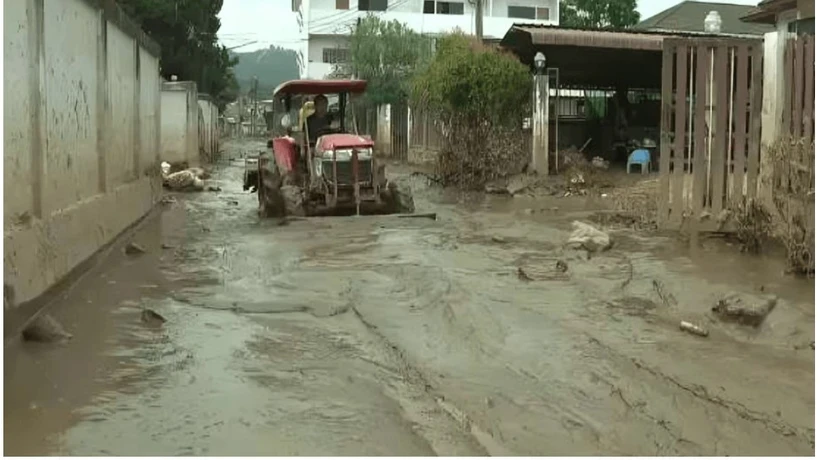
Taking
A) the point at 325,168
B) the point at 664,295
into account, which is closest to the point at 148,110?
the point at 325,168

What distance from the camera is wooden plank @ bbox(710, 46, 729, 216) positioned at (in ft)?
32.7

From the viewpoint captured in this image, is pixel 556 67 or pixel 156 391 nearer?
pixel 156 391

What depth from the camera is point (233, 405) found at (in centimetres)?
466

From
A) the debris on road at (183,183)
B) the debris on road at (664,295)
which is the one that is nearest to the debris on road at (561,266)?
the debris on road at (664,295)

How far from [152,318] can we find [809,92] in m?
6.05

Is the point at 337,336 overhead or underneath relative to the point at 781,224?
underneath

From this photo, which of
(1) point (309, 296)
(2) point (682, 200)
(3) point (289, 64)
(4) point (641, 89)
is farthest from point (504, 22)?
(3) point (289, 64)

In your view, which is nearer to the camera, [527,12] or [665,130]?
[665,130]

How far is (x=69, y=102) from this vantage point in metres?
8.24

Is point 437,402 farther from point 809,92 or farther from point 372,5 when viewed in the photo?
point 372,5

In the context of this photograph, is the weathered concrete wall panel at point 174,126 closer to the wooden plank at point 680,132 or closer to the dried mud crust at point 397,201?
the dried mud crust at point 397,201

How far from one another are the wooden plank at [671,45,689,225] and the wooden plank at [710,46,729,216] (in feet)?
1.03

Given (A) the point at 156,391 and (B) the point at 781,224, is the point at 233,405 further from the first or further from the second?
(B) the point at 781,224

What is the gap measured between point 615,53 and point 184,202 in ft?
32.2
